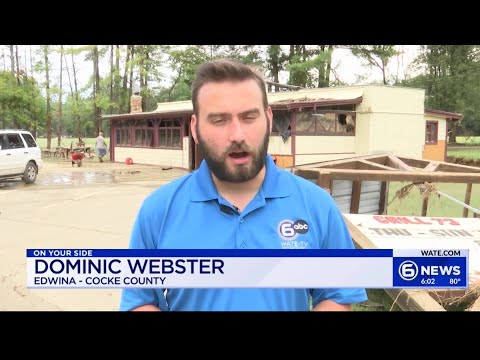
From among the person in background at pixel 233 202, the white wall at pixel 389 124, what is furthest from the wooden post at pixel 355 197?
the person in background at pixel 233 202

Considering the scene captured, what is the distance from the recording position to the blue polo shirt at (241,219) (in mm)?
1652

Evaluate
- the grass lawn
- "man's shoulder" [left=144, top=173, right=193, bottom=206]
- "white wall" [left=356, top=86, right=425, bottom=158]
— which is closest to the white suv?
"man's shoulder" [left=144, top=173, right=193, bottom=206]

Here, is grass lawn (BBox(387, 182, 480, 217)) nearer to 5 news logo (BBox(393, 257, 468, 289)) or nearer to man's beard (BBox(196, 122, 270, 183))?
5 news logo (BBox(393, 257, 468, 289))

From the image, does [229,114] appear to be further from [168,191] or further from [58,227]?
[58,227]

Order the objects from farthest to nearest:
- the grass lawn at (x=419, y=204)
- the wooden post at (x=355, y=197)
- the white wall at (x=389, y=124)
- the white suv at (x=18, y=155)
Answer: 1. the white wall at (x=389, y=124)
2. the wooden post at (x=355, y=197)
3. the grass lawn at (x=419, y=204)
4. the white suv at (x=18, y=155)

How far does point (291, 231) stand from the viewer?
167 cm

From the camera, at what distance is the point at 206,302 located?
5.72 ft

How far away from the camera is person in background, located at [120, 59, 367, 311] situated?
163 cm

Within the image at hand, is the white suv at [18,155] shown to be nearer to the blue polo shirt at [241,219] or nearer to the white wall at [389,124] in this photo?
the blue polo shirt at [241,219]

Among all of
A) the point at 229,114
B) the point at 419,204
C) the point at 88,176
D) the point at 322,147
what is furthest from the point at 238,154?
the point at 322,147

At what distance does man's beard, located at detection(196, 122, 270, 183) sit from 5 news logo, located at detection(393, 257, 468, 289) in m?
0.69

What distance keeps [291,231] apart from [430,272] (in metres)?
0.66

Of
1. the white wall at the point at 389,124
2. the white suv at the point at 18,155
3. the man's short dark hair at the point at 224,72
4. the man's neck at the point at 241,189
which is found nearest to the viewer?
the man's short dark hair at the point at 224,72
